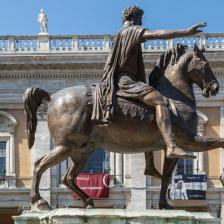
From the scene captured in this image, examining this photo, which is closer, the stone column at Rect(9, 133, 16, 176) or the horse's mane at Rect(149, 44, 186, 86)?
the horse's mane at Rect(149, 44, 186, 86)

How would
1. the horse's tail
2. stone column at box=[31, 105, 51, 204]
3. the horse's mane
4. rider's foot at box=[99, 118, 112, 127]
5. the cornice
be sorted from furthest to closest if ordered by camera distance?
the cornice, stone column at box=[31, 105, 51, 204], the horse's tail, the horse's mane, rider's foot at box=[99, 118, 112, 127]

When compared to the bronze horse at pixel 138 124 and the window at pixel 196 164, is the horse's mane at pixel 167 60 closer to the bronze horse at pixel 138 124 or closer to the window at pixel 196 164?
the bronze horse at pixel 138 124

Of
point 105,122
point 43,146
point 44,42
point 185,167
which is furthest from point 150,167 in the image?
point 44,42

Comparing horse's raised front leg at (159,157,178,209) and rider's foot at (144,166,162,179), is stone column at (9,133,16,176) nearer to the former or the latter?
rider's foot at (144,166,162,179)

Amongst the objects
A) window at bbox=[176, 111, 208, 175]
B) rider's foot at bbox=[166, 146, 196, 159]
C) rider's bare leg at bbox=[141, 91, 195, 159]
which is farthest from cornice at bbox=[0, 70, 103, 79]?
rider's foot at bbox=[166, 146, 196, 159]

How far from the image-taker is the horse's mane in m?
8.26

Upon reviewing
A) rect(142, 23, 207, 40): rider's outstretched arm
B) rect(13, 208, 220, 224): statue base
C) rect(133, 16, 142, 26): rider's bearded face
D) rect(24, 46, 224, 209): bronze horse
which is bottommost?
rect(13, 208, 220, 224): statue base

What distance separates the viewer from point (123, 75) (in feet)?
27.0

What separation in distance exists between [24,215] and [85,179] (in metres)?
22.0

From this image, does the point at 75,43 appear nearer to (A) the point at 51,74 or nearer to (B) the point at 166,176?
(A) the point at 51,74

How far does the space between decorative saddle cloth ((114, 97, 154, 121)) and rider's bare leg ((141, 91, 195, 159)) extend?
83 mm

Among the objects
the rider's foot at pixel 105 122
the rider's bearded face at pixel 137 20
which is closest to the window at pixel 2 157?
the rider's bearded face at pixel 137 20

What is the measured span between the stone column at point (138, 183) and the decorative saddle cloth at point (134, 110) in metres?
21.6

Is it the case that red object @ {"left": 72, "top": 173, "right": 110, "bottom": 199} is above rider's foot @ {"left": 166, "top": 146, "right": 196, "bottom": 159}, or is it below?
below
